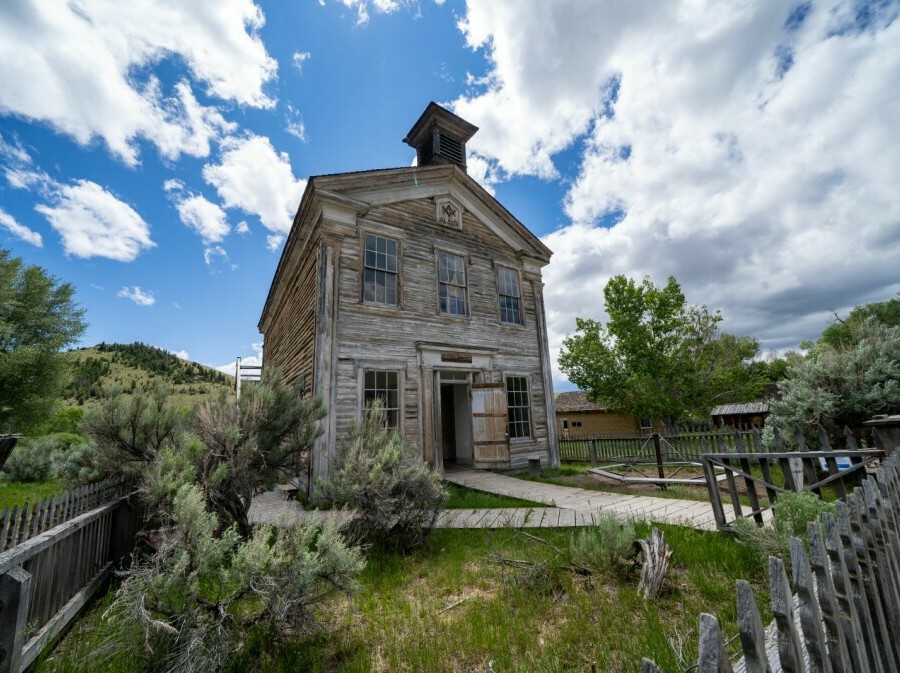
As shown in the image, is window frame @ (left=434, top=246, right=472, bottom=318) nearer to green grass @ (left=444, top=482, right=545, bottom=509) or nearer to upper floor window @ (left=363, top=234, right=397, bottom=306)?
upper floor window @ (left=363, top=234, right=397, bottom=306)

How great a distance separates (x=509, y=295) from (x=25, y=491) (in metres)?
13.8

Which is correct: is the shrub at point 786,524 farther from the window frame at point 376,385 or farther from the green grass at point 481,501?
the window frame at point 376,385

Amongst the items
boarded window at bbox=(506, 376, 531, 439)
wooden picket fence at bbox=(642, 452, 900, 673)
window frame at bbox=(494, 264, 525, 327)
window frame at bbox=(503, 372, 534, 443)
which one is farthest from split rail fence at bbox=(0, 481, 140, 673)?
window frame at bbox=(494, 264, 525, 327)

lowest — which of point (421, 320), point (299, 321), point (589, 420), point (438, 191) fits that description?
point (589, 420)

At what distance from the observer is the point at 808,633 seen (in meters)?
1.18

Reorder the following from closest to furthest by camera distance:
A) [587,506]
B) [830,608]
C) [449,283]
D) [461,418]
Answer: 1. [830,608]
2. [587,506]
3. [449,283]
4. [461,418]

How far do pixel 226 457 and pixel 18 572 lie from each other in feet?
6.16

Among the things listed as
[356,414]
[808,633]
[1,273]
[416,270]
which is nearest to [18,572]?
[808,633]

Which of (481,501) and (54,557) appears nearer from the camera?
(54,557)

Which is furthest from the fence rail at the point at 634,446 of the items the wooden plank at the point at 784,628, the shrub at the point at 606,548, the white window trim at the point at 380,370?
the wooden plank at the point at 784,628

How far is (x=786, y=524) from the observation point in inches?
130

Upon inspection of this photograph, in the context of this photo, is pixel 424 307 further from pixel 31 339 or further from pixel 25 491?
pixel 31 339

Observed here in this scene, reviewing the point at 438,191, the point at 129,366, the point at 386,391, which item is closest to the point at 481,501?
the point at 386,391

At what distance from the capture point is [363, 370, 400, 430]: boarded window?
896 cm
